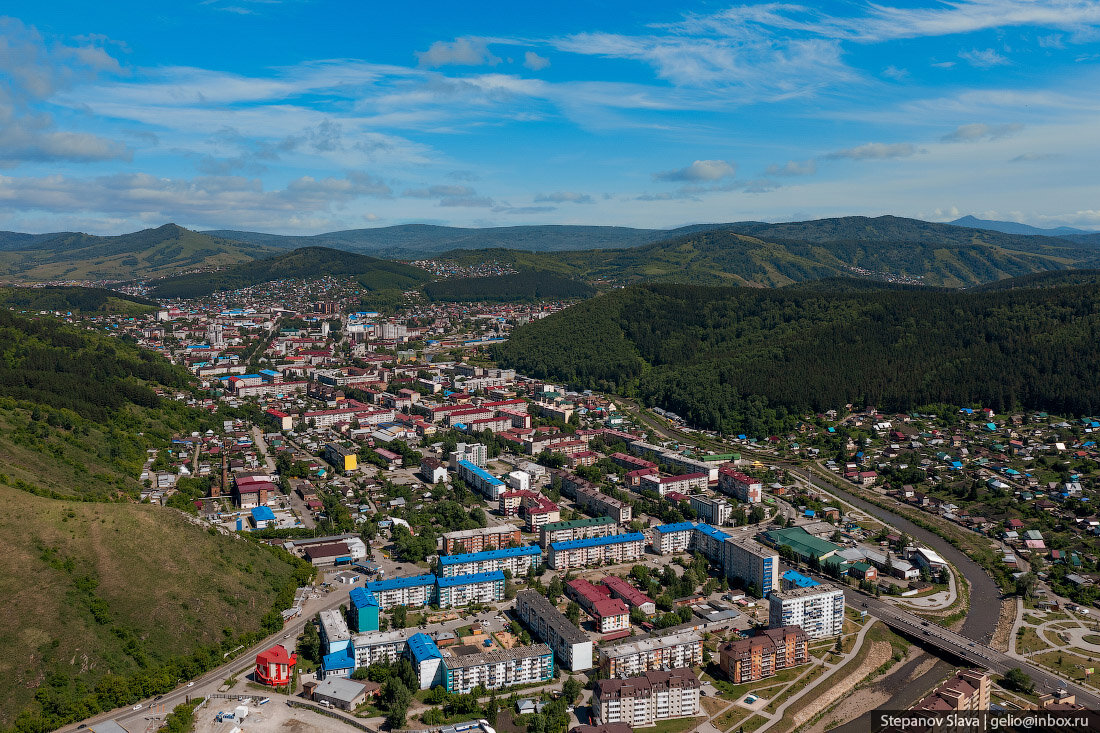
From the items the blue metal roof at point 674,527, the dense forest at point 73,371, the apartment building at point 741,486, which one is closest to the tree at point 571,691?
the blue metal roof at point 674,527

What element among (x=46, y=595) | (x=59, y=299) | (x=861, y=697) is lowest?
(x=861, y=697)

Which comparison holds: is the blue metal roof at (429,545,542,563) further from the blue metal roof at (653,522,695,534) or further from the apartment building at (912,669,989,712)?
the apartment building at (912,669,989,712)

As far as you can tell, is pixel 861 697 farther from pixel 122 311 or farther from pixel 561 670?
pixel 122 311

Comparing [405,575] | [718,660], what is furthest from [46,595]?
[718,660]

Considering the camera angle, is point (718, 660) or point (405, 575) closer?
point (718, 660)

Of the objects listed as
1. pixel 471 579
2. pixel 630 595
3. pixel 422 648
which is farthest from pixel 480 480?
pixel 422 648

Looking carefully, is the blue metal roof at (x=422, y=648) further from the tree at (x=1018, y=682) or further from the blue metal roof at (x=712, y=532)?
the tree at (x=1018, y=682)
